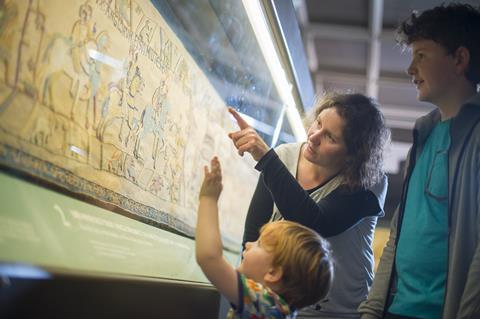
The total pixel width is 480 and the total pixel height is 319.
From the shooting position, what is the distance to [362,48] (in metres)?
4.80

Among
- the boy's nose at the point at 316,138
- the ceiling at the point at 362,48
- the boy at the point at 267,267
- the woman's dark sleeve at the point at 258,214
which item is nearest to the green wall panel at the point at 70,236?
the boy at the point at 267,267

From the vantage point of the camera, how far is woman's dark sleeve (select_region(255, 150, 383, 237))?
4.53 ft

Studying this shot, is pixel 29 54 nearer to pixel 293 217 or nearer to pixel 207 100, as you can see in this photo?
pixel 293 217

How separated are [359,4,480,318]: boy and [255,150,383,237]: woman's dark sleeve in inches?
6.1

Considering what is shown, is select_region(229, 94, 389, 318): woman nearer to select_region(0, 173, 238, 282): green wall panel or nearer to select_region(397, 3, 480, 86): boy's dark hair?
select_region(397, 3, 480, 86): boy's dark hair

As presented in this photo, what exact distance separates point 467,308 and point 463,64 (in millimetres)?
703

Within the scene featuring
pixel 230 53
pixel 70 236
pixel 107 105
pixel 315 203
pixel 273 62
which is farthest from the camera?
pixel 273 62

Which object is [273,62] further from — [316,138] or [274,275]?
[274,275]

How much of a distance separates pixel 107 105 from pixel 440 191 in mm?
909

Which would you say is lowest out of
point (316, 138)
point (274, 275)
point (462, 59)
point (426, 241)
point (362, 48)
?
point (274, 275)

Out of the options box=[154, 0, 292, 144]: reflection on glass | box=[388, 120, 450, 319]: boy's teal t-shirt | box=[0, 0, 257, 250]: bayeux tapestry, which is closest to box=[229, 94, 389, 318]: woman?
box=[388, 120, 450, 319]: boy's teal t-shirt

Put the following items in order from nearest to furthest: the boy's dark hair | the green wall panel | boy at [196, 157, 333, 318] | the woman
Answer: the green wall panel < boy at [196, 157, 333, 318] < the woman < the boy's dark hair

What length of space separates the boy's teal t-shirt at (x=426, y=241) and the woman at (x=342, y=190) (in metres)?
0.11

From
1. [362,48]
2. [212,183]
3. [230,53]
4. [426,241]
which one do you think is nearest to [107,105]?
[212,183]
